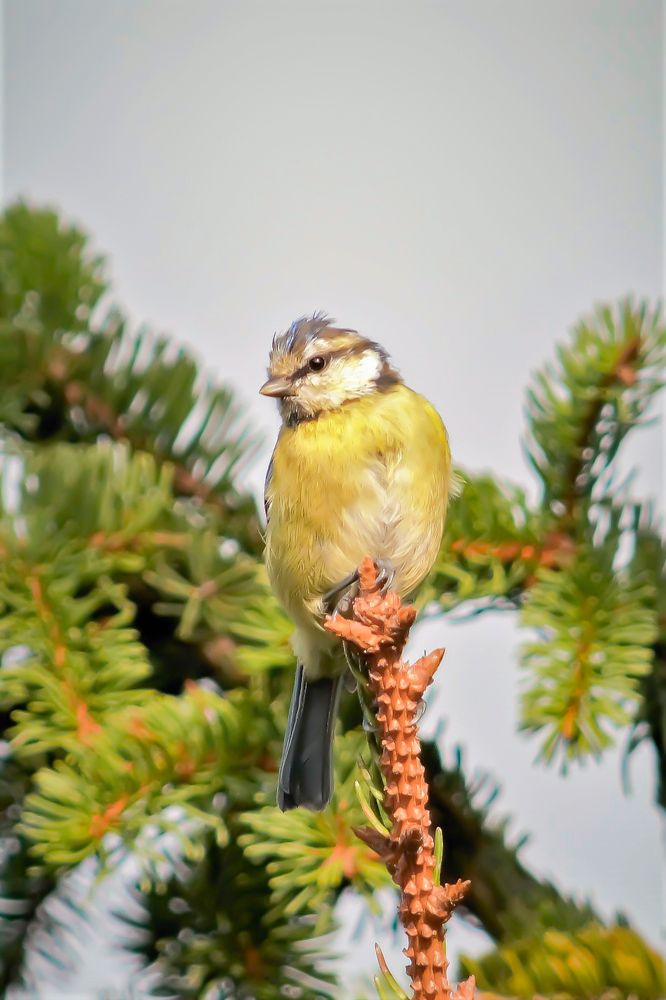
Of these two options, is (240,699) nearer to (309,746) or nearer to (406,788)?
(309,746)

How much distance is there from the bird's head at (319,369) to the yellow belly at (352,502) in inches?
0.9

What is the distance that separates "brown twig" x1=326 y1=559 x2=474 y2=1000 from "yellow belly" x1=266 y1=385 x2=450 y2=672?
11 centimetres

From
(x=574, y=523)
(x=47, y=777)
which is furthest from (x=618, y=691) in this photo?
(x=47, y=777)

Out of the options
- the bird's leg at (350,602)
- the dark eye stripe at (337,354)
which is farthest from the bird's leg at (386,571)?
the dark eye stripe at (337,354)

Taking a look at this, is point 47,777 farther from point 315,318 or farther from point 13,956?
point 315,318

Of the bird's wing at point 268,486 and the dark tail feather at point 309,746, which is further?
the bird's wing at point 268,486

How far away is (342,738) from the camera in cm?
42

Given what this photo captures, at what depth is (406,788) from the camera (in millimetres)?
279

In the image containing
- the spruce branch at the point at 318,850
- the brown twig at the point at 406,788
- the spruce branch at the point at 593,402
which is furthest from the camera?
the spruce branch at the point at 593,402

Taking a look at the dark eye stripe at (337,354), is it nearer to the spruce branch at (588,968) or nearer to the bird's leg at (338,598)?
the bird's leg at (338,598)

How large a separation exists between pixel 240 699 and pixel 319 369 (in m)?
0.18

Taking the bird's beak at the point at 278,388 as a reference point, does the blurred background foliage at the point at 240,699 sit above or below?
below

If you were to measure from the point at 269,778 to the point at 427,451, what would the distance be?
0.16 m

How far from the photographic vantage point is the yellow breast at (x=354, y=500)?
0.47 m
